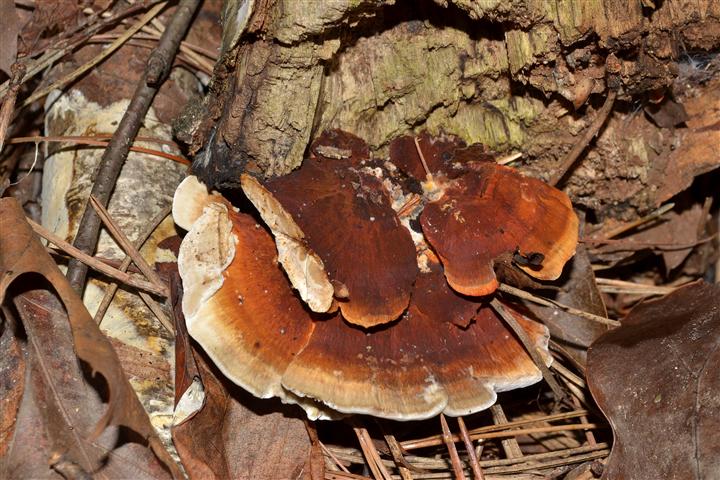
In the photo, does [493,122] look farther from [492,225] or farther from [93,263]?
[93,263]

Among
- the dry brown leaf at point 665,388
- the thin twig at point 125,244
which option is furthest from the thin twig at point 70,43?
the dry brown leaf at point 665,388

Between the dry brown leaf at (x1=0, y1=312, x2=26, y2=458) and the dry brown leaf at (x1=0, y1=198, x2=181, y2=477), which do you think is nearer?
the dry brown leaf at (x1=0, y1=198, x2=181, y2=477)

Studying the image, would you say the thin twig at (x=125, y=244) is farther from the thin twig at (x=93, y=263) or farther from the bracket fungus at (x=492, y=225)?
the bracket fungus at (x=492, y=225)

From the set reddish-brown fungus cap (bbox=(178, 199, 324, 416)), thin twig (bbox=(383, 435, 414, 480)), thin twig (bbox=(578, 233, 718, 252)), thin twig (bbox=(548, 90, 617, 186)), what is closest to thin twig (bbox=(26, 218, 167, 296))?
reddish-brown fungus cap (bbox=(178, 199, 324, 416))

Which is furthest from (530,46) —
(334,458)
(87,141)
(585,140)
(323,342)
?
(87,141)

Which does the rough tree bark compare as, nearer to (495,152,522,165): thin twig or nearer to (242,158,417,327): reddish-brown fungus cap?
(495,152,522,165): thin twig

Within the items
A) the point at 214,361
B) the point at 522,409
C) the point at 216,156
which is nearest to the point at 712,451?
the point at 522,409

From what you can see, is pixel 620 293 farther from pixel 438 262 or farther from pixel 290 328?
pixel 290 328
